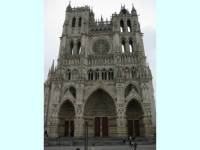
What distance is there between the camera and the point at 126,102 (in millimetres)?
20047

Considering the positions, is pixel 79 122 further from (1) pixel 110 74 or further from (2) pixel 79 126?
(1) pixel 110 74

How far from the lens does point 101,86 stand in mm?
21297

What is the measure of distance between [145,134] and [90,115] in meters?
5.75

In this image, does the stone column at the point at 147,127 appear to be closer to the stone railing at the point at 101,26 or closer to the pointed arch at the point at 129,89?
the pointed arch at the point at 129,89

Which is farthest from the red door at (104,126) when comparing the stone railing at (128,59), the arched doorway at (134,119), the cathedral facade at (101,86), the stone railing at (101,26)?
the stone railing at (101,26)

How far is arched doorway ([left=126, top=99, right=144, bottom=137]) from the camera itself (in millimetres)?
20453

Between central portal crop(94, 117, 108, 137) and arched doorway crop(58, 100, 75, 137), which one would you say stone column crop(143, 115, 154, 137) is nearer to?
central portal crop(94, 117, 108, 137)

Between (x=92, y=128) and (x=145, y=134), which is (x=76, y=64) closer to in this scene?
(x=92, y=128)

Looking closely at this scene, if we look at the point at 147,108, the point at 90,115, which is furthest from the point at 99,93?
the point at 147,108

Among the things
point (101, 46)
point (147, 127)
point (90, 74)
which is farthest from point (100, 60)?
point (147, 127)

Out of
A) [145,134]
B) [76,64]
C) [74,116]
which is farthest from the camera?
Answer: [76,64]

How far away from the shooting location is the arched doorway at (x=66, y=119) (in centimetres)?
2066

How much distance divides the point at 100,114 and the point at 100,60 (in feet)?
18.5

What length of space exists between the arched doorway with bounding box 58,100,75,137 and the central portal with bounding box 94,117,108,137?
7.94 feet
